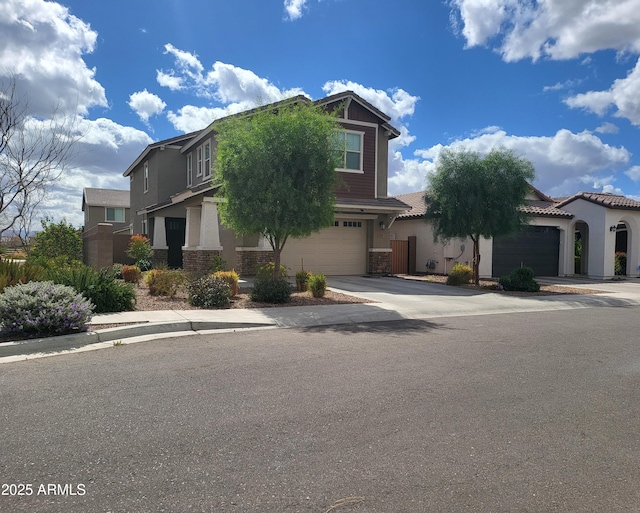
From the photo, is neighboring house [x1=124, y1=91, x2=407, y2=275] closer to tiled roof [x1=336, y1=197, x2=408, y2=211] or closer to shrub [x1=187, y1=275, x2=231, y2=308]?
tiled roof [x1=336, y1=197, x2=408, y2=211]

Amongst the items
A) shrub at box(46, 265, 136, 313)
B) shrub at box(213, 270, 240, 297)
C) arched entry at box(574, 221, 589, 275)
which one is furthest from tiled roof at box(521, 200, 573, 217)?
shrub at box(46, 265, 136, 313)

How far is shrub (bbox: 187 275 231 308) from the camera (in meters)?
11.9

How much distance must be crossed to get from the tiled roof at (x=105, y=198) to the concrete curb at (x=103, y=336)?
38952mm

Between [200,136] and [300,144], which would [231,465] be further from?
[200,136]

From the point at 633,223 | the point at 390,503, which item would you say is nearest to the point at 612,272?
the point at 633,223

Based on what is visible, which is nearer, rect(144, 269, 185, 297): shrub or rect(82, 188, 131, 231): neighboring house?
rect(144, 269, 185, 297): shrub

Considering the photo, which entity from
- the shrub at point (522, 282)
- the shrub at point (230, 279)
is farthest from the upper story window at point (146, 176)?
the shrub at point (522, 282)

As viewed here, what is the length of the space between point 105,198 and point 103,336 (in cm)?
4132

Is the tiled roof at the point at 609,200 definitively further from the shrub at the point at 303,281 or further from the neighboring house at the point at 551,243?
the shrub at the point at 303,281

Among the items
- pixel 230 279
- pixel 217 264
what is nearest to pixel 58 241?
pixel 217 264

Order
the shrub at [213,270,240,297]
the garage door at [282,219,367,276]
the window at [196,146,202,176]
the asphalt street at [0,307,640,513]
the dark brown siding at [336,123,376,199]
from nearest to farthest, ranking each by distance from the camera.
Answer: the asphalt street at [0,307,640,513], the shrub at [213,270,240,297], the dark brown siding at [336,123,376,199], the garage door at [282,219,367,276], the window at [196,146,202,176]

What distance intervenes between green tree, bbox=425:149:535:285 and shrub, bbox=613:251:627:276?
37.4 ft

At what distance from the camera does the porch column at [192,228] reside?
19141 millimetres

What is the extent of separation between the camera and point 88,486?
3387 mm
